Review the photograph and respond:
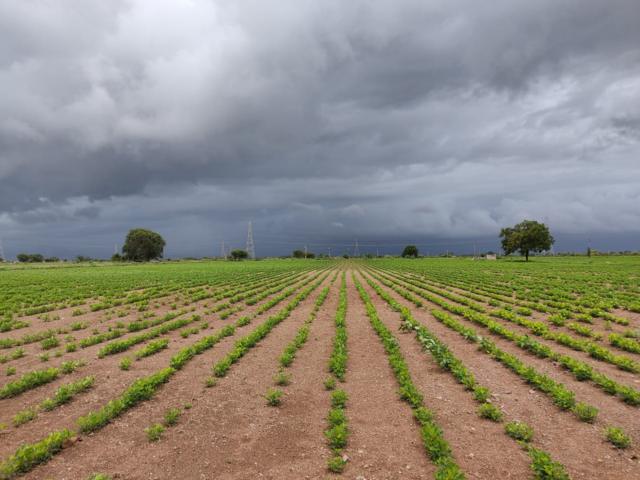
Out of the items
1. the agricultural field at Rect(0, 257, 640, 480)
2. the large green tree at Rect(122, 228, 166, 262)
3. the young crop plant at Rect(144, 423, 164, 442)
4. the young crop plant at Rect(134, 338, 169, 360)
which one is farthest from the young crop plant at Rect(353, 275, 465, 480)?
the large green tree at Rect(122, 228, 166, 262)

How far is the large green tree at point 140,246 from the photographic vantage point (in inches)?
6388

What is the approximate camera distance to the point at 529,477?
19.0 feet

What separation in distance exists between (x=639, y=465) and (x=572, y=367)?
456 centimetres

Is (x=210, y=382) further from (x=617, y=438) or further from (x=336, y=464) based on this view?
(x=617, y=438)

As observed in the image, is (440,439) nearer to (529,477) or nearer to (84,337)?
(529,477)

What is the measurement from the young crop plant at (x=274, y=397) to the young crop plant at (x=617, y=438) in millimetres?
6861

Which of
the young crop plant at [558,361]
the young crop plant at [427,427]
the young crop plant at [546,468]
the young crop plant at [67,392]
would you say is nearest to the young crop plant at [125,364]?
the young crop plant at [67,392]

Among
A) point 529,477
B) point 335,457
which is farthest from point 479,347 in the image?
point 335,457

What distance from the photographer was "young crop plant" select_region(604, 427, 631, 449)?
657 centimetres

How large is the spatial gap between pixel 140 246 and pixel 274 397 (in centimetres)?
17297

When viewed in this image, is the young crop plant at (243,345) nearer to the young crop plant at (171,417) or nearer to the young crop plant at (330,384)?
the young crop plant at (171,417)

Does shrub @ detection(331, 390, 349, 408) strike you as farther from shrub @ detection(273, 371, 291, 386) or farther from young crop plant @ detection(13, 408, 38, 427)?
young crop plant @ detection(13, 408, 38, 427)

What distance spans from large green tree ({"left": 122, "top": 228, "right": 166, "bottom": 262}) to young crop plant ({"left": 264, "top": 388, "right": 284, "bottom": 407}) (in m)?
172

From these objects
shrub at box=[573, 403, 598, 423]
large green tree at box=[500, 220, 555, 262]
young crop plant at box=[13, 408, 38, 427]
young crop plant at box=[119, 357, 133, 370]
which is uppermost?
large green tree at box=[500, 220, 555, 262]
